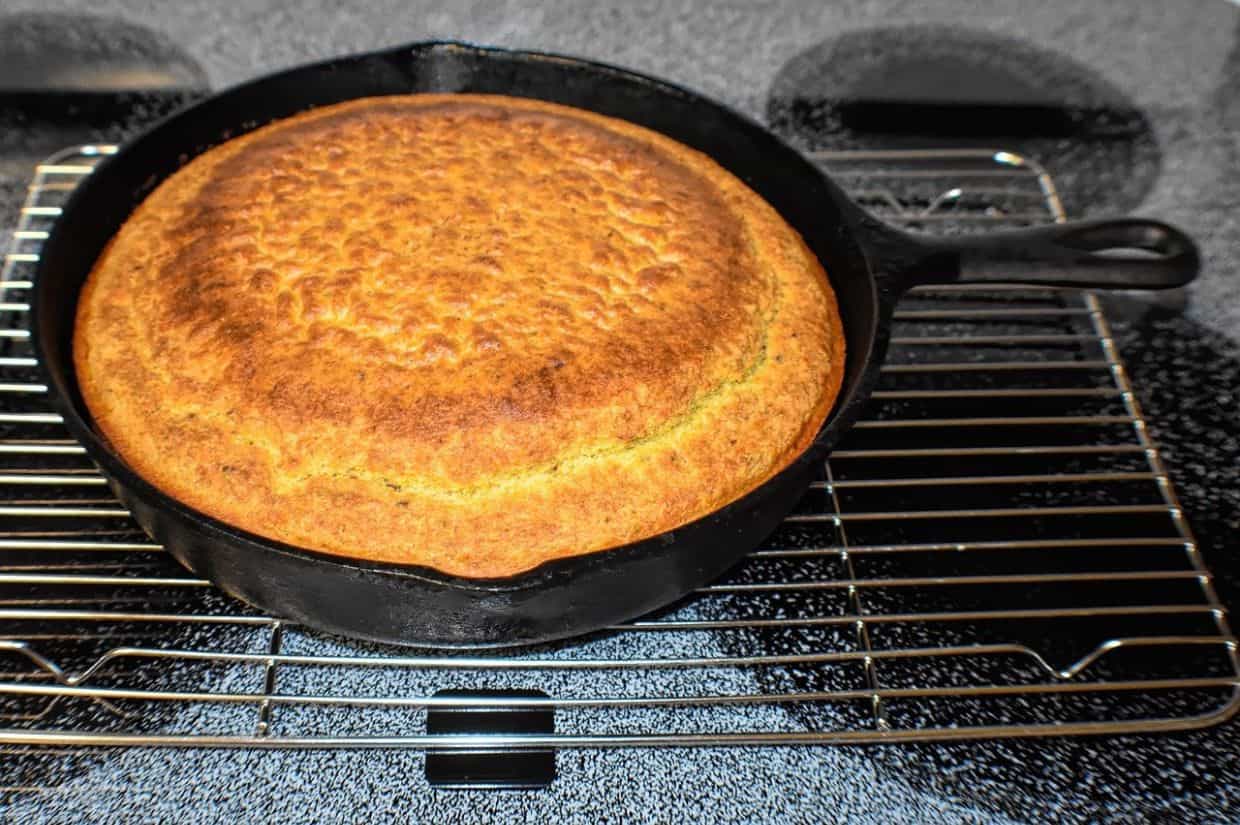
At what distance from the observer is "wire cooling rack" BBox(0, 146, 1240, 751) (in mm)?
1510

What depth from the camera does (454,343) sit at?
1562 mm

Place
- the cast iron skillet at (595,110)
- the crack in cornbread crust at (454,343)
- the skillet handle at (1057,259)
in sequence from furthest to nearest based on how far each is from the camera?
the skillet handle at (1057,259) → the crack in cornbread crust at (454,343) → the cast iron skillet at (595,110)

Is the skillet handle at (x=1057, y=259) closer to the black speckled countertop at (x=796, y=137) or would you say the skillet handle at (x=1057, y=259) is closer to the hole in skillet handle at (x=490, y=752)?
the black speckled countertop at (x=796, y=137)

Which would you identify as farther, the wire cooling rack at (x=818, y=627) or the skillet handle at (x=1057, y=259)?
the skillet handle at (x=1057, y=259)

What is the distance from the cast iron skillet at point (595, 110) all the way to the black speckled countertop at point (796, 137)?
9.9 inches

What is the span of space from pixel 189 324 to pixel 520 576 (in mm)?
707

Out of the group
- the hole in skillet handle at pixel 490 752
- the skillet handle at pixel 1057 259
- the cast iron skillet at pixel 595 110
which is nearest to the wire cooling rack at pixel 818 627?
the hole in skillet handle at pixel 490 752

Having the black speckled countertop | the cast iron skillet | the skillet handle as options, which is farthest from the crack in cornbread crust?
the black speckled countertop

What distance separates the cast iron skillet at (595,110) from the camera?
1309mm

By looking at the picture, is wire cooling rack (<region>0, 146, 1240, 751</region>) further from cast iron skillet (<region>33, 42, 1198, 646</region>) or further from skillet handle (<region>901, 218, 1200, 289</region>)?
skillet handle (<region>901, 218, 1200, 289</region>)

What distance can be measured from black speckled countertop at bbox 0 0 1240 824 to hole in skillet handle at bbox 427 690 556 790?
0.02 metres

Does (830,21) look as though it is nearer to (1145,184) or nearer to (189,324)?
(1145,184)

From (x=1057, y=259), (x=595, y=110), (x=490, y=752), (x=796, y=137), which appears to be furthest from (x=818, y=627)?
(x=796, y=137)

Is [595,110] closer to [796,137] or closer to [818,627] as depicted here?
[796,137]
